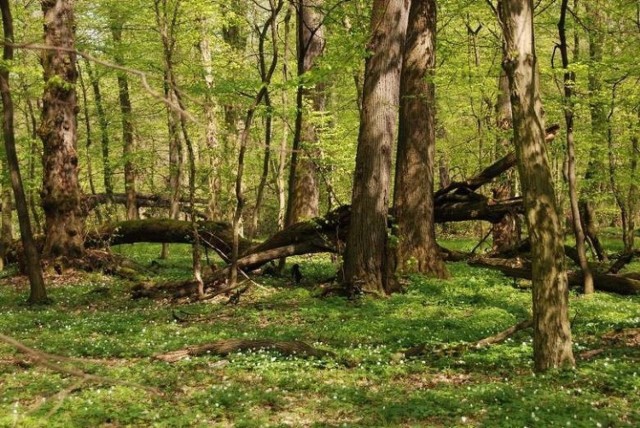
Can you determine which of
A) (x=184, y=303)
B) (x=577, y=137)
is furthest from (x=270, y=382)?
(x=577, y=137)

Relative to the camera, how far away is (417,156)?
51.6 feet

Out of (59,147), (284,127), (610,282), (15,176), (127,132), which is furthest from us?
(127,132)

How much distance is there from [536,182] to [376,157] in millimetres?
6065

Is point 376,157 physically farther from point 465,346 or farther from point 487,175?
point 465,346

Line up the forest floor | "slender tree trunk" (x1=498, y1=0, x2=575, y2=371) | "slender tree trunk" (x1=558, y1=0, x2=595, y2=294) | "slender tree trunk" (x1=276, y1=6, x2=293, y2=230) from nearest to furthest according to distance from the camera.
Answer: the forest floor, "slender tree trunk" (x1=498, y1=0, x2=575, y2=371), "slender tree trunk" (x1=558, y1=0, x2=595, y2=294), "slender tree trunk" (x1=276, y1=6, x2=293, y2=230)

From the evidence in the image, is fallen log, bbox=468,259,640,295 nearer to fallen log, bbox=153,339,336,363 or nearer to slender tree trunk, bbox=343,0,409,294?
slender tree trunk, bbox=343,0,409,294

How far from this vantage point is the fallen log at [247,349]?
930cm

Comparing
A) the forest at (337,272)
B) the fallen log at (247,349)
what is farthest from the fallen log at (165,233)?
the fallen log at (247,349)

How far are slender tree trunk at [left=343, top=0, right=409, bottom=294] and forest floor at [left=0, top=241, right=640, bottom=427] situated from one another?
37.9 inches

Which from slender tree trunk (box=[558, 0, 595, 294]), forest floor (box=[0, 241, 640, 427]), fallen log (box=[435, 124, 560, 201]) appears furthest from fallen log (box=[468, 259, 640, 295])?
fallen log (box=[435, 124, 560, 201])

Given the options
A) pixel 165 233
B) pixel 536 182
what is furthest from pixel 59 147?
pixel 536 182

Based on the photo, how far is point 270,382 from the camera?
7.98m

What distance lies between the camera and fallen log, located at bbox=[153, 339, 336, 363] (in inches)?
366

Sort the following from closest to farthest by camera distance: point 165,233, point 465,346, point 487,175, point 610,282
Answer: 1. point 465,346
2. point 610,282
3. point 487,175
4. point 165,233
